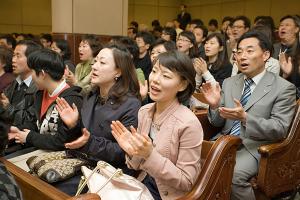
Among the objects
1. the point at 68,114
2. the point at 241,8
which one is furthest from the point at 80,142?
the point at 241,8

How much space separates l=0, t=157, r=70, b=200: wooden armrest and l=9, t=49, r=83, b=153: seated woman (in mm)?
521

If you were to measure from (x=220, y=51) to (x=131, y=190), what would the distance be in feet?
10.3

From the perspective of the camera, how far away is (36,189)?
150cm

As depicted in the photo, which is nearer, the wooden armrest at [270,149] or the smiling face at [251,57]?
the wooden armrest at [270,149]

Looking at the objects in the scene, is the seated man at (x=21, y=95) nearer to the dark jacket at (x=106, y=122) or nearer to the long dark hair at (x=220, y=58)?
the dark jacket at (x=106, y=122)

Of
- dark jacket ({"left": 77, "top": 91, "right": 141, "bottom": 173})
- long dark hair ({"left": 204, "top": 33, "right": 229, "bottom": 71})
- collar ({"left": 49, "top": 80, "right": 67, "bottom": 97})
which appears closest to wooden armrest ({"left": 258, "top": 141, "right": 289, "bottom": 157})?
dark jacket ({"left": 77, "top": 91, "right": 141, "bottom": 173})

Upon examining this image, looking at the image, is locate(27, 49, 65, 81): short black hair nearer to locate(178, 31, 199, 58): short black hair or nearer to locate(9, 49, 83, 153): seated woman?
locate(9, 49, 83, 153): seated woman

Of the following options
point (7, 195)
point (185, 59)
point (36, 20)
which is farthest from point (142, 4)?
point (7, 195)

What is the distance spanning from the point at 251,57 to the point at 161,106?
0.98 meters

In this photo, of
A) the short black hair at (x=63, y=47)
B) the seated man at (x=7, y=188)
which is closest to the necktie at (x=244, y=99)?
the seated man at (x=7, y=188)

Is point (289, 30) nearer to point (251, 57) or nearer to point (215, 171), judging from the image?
point (251, 57)

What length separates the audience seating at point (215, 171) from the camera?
1492 mm

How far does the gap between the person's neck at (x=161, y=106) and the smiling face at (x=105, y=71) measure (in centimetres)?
61

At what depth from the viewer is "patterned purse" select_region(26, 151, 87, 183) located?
179cm
